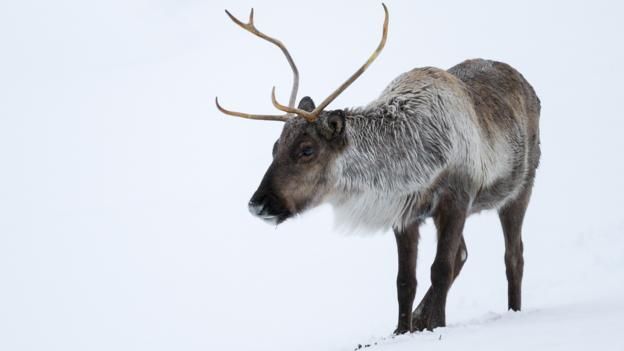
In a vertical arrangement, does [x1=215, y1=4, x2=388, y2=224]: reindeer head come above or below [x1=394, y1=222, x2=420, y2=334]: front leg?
above

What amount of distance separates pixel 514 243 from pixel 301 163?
2.79 meters

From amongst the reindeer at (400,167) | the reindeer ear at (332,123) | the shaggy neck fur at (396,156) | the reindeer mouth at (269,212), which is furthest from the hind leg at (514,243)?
the reindeer mouth at (269,212)

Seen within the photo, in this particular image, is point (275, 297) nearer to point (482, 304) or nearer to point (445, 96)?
point (482, 304)

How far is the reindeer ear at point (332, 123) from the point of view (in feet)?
22.5

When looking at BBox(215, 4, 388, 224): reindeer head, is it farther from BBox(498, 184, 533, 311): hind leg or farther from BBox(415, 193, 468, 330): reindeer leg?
BBox(498, 184, 533, 311): hind leg

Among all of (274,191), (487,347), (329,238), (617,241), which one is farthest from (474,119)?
(329,238)

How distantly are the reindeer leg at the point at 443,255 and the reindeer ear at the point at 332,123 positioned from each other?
37.6 inches

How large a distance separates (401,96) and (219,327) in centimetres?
674

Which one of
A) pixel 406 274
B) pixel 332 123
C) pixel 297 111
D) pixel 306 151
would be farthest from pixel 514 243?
pixel 297 111

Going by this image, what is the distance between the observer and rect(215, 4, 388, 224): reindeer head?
6621 millimetres

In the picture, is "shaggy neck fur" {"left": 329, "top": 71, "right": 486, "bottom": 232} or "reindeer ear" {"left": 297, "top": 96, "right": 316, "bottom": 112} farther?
"reindeer ear" {"left": 297, "top": 96, "right": 316, "bottom": 112}

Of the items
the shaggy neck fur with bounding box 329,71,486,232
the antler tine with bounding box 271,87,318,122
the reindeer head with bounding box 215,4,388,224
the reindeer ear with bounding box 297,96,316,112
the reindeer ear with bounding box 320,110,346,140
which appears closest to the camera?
the reindeer head with bounding box 215,4,388,224

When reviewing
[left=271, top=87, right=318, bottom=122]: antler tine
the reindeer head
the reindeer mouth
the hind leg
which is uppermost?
[left=271, top=87, right=318, bottom=122]: antler tine

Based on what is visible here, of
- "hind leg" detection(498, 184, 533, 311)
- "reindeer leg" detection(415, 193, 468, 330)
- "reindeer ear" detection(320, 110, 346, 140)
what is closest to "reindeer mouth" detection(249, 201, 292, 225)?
"reindeer ear" detection(320, 110, 346, 140)
